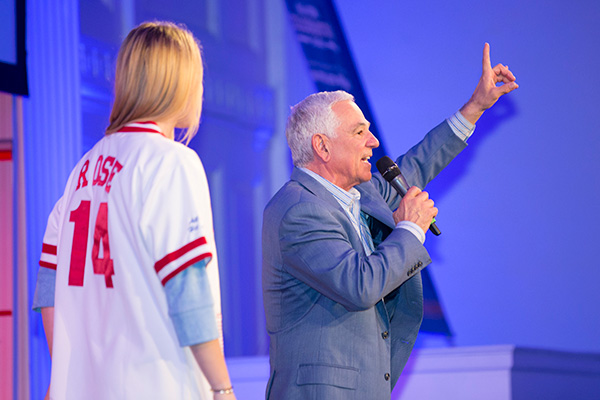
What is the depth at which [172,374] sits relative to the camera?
121 cm

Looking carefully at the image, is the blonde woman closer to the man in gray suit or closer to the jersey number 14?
the jersey number 14

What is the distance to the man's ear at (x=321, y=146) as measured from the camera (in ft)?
6.33

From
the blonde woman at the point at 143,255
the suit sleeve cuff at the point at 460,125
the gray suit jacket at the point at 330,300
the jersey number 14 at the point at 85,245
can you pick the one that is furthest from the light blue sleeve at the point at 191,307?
the suit sleeve cuff at the point at 460,125

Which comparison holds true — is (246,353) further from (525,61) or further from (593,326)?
(525,61)

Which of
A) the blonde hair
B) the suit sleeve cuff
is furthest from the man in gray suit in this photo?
the blonde hair

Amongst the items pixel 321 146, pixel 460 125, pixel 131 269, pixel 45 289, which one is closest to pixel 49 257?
pixel 45 289

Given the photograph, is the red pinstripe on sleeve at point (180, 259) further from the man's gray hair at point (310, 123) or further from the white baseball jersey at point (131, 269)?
the man's gray hair at point (310, 123)

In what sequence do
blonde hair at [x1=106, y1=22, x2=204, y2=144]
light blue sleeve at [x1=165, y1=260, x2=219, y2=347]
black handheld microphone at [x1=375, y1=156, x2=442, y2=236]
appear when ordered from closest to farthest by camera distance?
light blue sleeve at [x1=165, y1=260, x2=219, y2=347], blonde hair at [x1=106, y1=22, x2=204, y2=144], black handheld microphone at [x1=375, y1=156, x2=442, y2=236]

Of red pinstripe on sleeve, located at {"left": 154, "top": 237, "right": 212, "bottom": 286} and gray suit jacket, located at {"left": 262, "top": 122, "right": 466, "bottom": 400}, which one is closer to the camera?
red pinstripe on sleeve, located at {"left": 154, "top": 237, "right": 212, "bottom": 286}

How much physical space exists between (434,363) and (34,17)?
8.26ft

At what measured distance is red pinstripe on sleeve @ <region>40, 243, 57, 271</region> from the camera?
1436 millimetres

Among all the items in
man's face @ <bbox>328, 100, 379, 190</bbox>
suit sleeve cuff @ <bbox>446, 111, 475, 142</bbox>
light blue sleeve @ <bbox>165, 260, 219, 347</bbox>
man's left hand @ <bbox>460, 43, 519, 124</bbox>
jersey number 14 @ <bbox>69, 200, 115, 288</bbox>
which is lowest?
light blue sleeve @ <bbox>165, 260, 219, 347</bbox>

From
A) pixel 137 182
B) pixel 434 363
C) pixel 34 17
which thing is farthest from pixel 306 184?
pixel 34 17

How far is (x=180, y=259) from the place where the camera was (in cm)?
120
